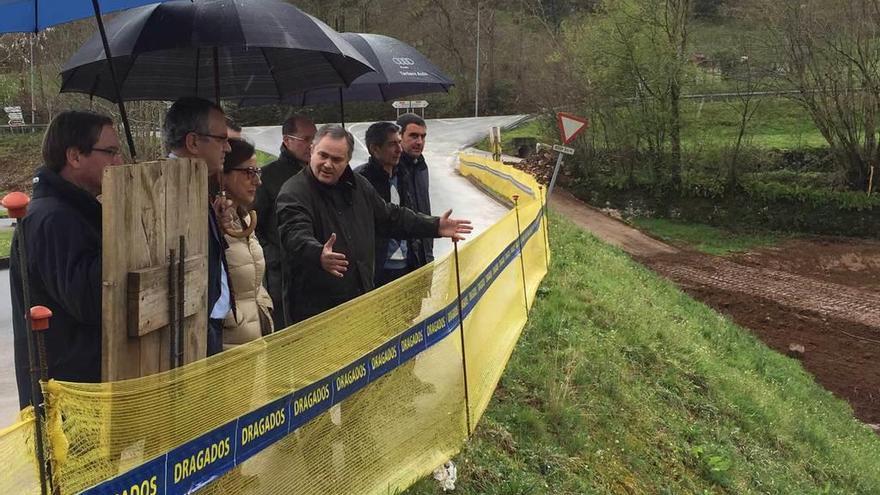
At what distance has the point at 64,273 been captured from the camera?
2.27 meters

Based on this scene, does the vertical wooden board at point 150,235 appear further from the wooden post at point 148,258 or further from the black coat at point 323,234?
the black coat at point 323,234

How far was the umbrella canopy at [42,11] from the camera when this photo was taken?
11.0 ft

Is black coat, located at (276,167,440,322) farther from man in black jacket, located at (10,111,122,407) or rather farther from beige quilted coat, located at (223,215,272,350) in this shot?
man in black jacket, located at (10,111,122,407)

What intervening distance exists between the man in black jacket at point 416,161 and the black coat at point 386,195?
0.12 ft

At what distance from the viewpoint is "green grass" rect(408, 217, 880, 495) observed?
4.99 meters

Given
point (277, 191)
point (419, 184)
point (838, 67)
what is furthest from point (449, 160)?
point (277, 191)

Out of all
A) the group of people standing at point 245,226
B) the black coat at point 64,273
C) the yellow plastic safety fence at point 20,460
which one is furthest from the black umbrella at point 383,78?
the yellow plastic safety fence at point 20,460

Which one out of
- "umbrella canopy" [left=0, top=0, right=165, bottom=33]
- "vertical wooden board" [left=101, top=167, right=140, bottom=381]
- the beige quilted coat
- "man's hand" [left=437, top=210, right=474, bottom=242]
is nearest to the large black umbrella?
"man's hand" [left=437, top=210, right=474, bottom=242]

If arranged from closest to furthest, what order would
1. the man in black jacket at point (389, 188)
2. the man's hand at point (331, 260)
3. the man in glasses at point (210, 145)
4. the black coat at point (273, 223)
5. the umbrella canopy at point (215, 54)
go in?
1. the man in glasses at point (210, 145)
2. the man's hand at point (331, 260)
3. the umbrella canopy at point (215, 54)
4. the black coat at point (273, 223)
5. the man in black jacket at point (389, 188)

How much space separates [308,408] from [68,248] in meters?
1.20

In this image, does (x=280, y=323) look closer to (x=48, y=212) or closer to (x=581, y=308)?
(x=48, y=212)

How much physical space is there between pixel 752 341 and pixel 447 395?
1005cm

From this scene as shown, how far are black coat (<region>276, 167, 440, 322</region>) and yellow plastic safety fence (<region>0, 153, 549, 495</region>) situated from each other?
28 cm

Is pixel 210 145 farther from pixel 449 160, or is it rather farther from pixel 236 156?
pixel 449 160
